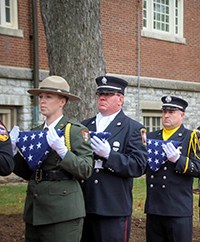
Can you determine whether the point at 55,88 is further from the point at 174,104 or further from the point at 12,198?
the point at 12,198

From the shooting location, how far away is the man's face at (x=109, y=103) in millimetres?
4246

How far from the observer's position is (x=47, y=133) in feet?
12.0

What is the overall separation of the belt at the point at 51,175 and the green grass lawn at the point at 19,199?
156 inches

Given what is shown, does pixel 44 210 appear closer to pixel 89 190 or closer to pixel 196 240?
pixel 89 190

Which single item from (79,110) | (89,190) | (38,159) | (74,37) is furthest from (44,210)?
(74,37)

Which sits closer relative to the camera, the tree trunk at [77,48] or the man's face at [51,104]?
the man's face at [51,104]

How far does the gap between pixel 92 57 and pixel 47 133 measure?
2.95 metres

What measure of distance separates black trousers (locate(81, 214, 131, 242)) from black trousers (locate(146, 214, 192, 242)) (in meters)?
0.66

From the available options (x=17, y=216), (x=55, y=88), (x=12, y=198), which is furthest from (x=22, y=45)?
(x=55, y=88)

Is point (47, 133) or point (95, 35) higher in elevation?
point (95, 35)

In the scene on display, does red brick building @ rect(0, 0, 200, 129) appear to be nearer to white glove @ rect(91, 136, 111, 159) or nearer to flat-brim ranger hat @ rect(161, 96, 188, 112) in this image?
flat-brim ranger hat @ rect(161, 96, 188, 112)

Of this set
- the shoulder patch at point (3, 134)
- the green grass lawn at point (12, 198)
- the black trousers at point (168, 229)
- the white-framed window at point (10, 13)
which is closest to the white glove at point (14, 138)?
the shoulder patch at point (3, 134)

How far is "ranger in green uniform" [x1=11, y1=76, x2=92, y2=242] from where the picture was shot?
142 inches

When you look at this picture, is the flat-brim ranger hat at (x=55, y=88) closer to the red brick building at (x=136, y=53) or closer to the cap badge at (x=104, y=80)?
the cap badge at (x=104, y=80)
